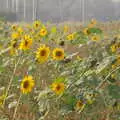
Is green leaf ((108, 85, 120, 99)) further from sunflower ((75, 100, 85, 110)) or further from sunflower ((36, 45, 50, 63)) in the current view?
sunflower ((36, 45, 50, 63))

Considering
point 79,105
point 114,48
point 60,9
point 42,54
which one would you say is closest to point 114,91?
point 79,105

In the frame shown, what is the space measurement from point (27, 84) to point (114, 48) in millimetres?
450

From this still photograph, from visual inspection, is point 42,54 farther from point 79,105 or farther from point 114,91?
point 114,91

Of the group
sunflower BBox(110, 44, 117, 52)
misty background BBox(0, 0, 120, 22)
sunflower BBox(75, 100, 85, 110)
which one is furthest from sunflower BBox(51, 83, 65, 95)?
misty background BBox(0, 0, 120, 22)

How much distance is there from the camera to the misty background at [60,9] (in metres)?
19.4

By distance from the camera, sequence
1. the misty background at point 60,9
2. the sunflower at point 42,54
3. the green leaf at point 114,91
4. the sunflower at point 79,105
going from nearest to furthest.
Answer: the green leaf at point 114,91, the sunflower at point 79,105, the sunflower at point 42,54, the misty background at point 60,9

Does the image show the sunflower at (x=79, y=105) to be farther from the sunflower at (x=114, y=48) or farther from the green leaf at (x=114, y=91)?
the sunflower at (x=114, y=48)

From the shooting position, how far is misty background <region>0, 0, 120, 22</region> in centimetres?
1938

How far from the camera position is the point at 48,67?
2.72 m

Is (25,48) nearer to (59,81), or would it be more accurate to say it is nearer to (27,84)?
(27,84)

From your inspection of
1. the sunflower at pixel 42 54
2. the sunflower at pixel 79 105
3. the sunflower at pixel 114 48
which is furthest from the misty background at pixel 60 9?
the sunflower at pixel 79 105

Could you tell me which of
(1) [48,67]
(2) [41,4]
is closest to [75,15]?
(2) [41,4]

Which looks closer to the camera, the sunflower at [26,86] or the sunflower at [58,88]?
the sunflower at [58,88]

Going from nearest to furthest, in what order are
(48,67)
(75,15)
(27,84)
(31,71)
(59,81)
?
Result: (59,81), (27,84), (31,71), (48,67), (75,15)
